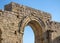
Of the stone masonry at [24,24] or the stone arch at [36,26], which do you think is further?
the stone arch at [36,26]

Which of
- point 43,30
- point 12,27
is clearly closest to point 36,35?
point 43,30

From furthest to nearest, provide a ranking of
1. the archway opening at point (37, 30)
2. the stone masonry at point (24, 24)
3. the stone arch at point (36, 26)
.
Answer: the archway opening at point (37, 30) < the stone arch at point (36, 26) < the stone masonry at point (24, 24)

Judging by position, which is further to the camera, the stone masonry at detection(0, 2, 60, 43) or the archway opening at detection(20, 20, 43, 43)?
the archway opening at detection(20, 20, 43, 43)

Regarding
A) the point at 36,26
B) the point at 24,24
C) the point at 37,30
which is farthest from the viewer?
the point at 37,30

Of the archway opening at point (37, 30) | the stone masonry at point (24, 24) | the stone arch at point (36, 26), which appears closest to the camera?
the stone masonry at point (24, 24)

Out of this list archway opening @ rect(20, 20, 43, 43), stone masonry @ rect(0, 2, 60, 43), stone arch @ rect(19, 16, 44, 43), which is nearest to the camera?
stone masonry @ rect(0, 2, 60, 43)

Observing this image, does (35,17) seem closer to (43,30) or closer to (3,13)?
(43,30)

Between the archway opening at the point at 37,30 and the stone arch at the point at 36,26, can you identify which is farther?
the archway opening at the point at 37,30

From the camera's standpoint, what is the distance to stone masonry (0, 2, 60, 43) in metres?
16.2

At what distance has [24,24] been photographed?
17.5 metres

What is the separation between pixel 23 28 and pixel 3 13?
240 cm

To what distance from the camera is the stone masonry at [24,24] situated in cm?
1619

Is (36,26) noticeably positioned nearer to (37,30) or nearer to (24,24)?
(37,30)

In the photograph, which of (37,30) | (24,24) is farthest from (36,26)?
(24,24)
